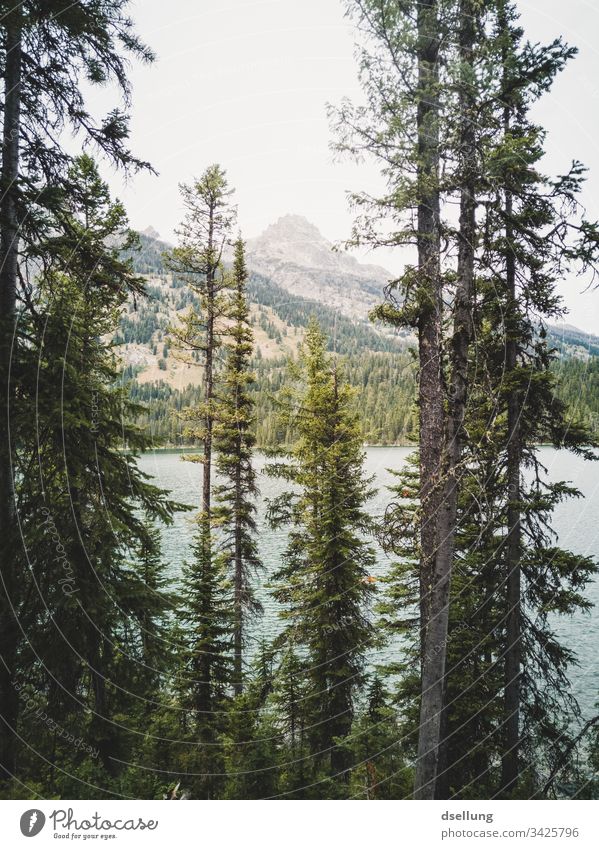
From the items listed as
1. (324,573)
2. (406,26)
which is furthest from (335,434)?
(406,26)

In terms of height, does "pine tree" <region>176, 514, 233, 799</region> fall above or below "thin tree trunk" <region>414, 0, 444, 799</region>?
below

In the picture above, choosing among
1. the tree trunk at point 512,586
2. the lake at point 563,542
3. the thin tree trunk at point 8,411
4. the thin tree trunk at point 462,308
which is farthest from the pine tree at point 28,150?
the tree trunk at point 512,586

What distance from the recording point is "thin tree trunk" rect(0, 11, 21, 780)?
16.0 ft

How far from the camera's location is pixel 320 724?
1124 cm

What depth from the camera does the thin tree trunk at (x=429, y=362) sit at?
4.95 metres

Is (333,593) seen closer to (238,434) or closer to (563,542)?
(238,434)

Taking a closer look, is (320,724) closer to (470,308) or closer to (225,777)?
(225,777)

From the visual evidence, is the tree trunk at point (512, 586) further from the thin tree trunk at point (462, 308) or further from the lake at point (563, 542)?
the thin tree trunk at point (462, 308)

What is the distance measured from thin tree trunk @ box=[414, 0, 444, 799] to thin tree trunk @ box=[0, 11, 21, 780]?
15.2ft

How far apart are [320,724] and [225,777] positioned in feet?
11.4

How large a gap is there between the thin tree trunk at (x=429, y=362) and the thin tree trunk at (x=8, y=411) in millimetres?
4641

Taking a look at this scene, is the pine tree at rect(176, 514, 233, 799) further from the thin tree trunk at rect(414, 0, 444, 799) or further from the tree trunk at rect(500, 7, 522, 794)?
the tree trunk at rect(500, 7, 522, 794)

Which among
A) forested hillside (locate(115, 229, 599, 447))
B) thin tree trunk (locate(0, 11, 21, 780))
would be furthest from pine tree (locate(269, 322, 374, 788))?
thin tree trunk (locate(0, 11, 21, 780))

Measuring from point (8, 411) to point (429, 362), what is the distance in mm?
5147
